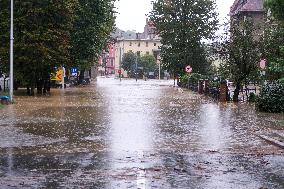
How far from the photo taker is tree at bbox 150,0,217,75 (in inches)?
2921

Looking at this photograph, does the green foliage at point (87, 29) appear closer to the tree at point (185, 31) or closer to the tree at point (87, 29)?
the tree at point (87, 29)

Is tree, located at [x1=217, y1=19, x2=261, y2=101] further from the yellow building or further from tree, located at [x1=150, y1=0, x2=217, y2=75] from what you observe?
the yellow building

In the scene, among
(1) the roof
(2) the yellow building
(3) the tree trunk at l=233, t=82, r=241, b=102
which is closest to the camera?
(3) the tree trunk at l=233, t=82, r=241, b=102

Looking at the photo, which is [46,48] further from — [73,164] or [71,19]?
[73,164]

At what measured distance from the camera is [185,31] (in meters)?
74.2

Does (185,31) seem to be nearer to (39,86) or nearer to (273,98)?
(39,86)

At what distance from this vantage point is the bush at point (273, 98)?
25.6m

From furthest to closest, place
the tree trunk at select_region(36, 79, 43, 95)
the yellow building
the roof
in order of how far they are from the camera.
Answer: the yellow building
the roof
the tree trunk at select_region(36, 79, 43, 95)

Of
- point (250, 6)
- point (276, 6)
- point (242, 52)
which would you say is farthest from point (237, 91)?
point (250, 6)

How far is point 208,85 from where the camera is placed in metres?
47.8

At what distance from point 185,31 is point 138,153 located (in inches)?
2458

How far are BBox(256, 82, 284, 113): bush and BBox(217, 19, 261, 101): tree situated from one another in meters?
7.99

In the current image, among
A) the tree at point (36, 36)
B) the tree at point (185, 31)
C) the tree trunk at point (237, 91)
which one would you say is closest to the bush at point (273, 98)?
the tree trunk at point (237, 91)

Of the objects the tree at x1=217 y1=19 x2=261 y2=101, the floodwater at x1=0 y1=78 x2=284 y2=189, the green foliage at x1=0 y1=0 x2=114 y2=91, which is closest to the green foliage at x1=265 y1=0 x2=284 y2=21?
the floodwater at x1=0 y1=78 x2=284 y2=189
